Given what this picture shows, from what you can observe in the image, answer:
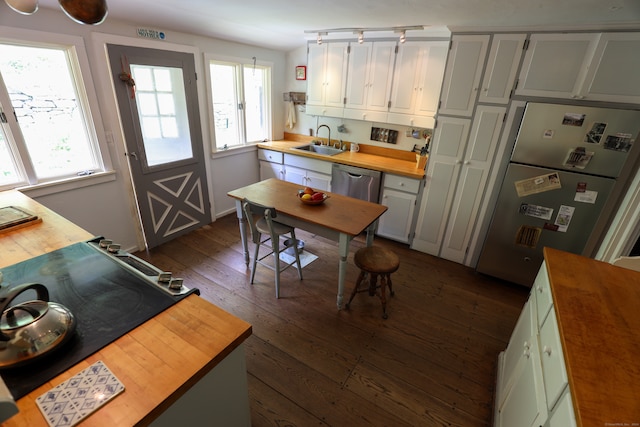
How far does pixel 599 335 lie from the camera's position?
1.08 m

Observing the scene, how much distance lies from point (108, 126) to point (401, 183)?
2928 mm

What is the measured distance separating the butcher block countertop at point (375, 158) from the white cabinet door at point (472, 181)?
45cm

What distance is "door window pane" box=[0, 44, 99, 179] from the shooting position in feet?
7.05

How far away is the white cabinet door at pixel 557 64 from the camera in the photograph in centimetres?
219

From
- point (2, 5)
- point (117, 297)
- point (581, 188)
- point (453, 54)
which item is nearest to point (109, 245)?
point (117, 297)

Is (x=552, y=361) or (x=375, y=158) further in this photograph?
(x=375, y=158)

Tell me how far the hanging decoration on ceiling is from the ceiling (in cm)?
137

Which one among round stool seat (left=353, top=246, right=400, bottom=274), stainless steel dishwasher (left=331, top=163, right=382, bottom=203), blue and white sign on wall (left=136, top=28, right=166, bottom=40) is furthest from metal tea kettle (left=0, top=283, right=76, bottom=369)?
stainless steel dishwasher (left=331, top=163, right=382, bottom=203)

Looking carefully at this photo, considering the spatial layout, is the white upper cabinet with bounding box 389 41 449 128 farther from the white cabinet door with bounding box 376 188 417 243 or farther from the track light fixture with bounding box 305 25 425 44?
the white cabinet door with bounding box 376 188 417 243

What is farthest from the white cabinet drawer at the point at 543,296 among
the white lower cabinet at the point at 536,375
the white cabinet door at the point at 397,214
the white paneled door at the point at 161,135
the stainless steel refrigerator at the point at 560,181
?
the white paneled door at the point at 161,135

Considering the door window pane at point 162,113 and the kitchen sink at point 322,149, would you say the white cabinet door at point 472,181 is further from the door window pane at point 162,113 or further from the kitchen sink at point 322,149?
the door window pane at point 162,113

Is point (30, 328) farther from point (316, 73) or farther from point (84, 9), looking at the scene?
point (316, 73)

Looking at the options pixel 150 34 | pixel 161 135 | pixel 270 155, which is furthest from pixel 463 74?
pixel 161 135

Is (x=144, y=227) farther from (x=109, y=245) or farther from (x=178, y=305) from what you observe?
(x=178, y=305)
